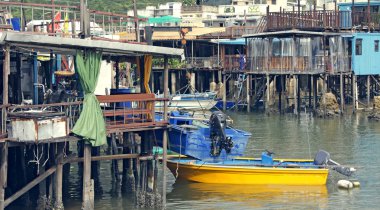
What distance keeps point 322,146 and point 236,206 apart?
1482 cm

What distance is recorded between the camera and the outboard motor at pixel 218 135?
3353cm

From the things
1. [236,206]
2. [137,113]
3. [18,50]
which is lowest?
[236,206]

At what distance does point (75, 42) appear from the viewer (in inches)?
1030

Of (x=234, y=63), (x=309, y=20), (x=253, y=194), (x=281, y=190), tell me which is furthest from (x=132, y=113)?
(x=234, y=63)

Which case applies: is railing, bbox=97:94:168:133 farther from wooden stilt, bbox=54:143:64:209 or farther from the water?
the water

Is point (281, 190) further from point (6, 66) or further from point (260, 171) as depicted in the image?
point (6, 66)

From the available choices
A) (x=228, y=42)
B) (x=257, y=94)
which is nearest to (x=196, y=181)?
(x=257, y=94)

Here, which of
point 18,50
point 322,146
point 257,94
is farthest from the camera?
point 257,94

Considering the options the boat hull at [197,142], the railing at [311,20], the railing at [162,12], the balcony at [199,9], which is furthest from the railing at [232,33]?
the boat hull at [197,142]

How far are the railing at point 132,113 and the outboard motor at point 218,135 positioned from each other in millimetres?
4021

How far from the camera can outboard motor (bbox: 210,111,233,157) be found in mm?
33531

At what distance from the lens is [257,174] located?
A: 34062 millimetres

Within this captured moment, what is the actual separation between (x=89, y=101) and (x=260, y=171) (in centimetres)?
888

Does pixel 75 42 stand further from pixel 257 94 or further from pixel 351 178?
pixel 257 94
